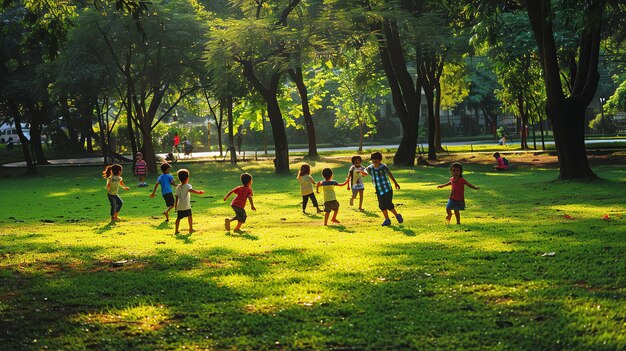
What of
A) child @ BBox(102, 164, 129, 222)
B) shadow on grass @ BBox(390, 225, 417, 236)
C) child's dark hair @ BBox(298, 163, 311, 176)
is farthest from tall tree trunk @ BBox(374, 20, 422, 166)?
shadow on grass @ BBox(390, 225, 417, 236)

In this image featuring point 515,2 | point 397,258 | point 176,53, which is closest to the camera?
point 397,258

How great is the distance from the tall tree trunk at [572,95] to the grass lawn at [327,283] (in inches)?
233

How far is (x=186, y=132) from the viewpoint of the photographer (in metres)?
81.7

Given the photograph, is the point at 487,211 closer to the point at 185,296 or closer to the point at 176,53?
the point at 185,296

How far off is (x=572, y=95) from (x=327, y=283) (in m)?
17.3

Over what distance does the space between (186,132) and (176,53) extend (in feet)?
127

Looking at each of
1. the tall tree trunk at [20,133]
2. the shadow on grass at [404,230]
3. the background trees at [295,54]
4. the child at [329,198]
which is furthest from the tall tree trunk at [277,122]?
the shadow on grass at [404,230]

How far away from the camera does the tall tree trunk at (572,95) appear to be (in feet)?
78.3

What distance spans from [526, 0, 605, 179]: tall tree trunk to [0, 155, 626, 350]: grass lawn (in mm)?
5922

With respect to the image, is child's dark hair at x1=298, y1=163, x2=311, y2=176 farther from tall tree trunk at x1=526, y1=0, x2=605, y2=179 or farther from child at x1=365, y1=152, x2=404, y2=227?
tall tree trunk at x1=526, y1=0, x2=605, y2=179

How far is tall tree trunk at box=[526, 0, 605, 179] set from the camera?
2388cm

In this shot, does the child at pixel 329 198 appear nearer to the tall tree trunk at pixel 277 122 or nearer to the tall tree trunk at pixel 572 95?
the tall tree trunk at pixel 572 95

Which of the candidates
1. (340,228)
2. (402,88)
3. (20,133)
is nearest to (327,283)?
(340,228)

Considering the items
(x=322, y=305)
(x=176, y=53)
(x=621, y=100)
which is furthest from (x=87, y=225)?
(x=621, y=100)
